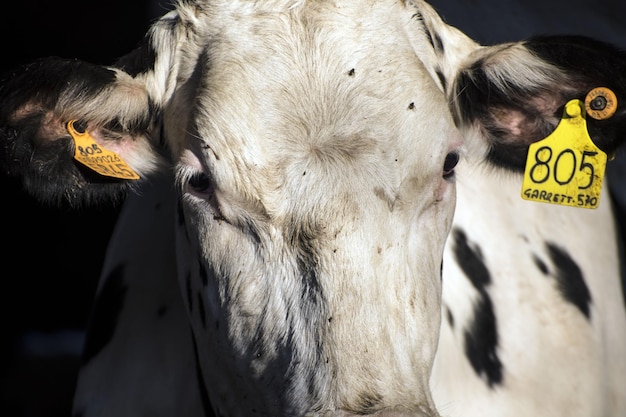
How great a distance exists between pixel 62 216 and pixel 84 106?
3.28 meters

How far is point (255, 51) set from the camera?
7.80 ft

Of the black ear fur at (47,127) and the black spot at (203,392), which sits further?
the black spot at (203,392)

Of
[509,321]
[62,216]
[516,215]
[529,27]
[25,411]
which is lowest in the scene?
[25,411]

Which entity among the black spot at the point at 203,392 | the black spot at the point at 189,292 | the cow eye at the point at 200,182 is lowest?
the black spot at the point at 203,392

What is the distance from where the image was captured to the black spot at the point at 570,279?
3633mm

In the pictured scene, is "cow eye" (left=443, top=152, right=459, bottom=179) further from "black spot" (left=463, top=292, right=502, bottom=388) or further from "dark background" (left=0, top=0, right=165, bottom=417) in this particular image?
"dark background" (left=0, top=0, right=165, bottom=417)

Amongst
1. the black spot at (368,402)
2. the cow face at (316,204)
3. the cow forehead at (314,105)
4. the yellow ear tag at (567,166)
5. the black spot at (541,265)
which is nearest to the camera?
the black spot at (368,402)

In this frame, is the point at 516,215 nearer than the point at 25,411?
Yes

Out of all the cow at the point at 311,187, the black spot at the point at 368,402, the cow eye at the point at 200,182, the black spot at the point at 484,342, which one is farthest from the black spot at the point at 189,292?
the black spot at the point at 484,342

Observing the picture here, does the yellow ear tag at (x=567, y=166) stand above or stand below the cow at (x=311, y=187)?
above

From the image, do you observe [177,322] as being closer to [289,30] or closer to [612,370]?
[289,30]

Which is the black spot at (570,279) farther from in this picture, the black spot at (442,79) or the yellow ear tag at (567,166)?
the black spot at (442,79)

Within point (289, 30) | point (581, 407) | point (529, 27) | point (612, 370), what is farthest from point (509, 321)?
point (529, 27)

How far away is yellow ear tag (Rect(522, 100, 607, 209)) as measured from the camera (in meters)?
2.75
